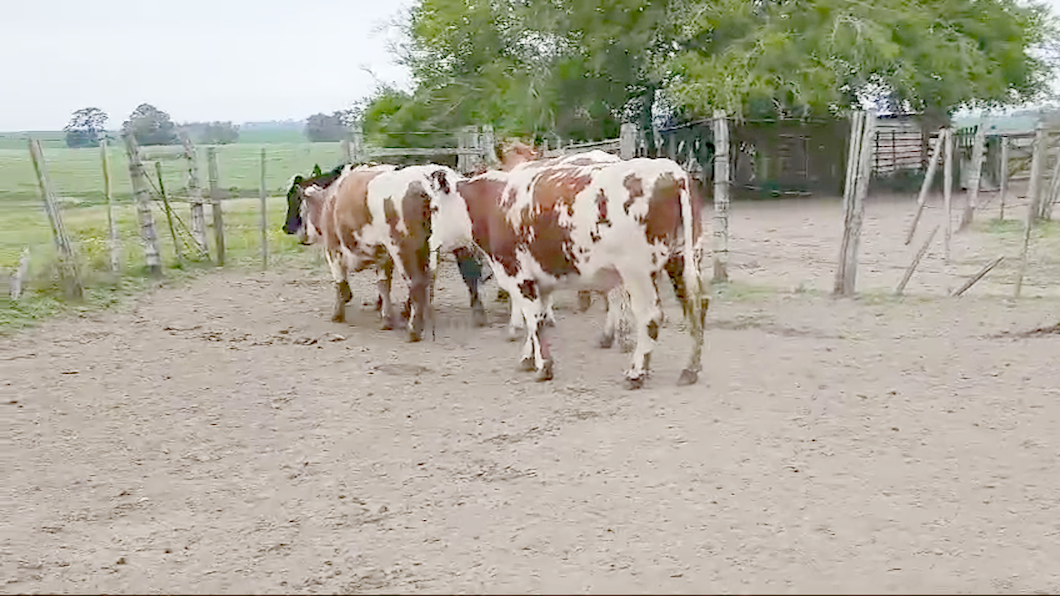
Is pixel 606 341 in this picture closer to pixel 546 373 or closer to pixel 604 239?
pixel 546 373

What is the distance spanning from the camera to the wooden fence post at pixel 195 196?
12.2 m

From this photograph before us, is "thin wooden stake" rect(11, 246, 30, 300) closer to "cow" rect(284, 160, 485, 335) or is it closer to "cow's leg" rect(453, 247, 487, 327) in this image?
"cow" rect(284, 160, 485, 335)

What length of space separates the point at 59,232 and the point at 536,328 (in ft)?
17.1

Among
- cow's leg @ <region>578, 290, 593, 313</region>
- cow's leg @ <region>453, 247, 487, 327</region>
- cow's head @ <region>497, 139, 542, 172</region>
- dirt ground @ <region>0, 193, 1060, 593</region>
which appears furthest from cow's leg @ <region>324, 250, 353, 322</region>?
cow's leg @ <region>578, 290, 593, 313</region>

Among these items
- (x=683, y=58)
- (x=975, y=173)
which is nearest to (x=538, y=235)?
(x=975, y=173)

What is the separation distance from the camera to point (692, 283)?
613 centimetres

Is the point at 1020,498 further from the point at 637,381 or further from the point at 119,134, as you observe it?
the point at 119,134

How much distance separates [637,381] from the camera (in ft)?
20.5

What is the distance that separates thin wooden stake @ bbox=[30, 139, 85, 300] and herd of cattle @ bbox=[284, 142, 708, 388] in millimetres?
2469

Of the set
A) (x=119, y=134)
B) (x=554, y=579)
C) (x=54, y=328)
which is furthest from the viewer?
(x=119, y=134)

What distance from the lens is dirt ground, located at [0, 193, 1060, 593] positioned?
143 inches

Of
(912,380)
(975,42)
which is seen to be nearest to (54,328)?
(912,380)

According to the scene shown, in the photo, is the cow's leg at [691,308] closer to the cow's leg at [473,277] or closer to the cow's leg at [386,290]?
the cow's leg at [473,277]

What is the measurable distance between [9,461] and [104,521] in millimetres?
1157
